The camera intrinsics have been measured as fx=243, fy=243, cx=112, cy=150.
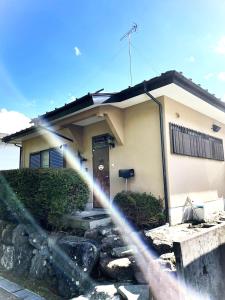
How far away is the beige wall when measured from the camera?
667cm

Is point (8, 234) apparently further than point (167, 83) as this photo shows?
Yes

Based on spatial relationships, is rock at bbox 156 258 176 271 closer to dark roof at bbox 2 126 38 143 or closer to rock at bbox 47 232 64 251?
rock at bbox 47 232 64 251

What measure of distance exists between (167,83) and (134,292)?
14.5 ft

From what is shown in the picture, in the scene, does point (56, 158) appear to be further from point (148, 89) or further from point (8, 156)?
point (8, 156)

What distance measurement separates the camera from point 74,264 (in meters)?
4.33

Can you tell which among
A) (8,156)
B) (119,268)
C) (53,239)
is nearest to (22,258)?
(53,239)

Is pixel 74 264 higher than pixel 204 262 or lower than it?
lower

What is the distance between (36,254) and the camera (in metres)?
5.29

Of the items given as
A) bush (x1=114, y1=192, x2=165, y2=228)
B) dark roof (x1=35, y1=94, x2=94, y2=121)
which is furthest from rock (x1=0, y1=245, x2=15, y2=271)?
dark roof (x1=35, y1=94, x2=94, y2=121)

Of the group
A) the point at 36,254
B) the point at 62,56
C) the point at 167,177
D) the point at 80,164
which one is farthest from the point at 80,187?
the point at 62,56

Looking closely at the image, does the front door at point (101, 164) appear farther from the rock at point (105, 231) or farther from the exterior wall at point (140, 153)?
the rock at point (105, 231)

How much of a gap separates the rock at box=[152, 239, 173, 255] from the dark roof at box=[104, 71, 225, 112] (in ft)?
11.6

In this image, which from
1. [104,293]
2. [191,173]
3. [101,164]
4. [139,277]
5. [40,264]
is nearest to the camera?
[104,293]

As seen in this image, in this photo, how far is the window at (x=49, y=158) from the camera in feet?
32.1
